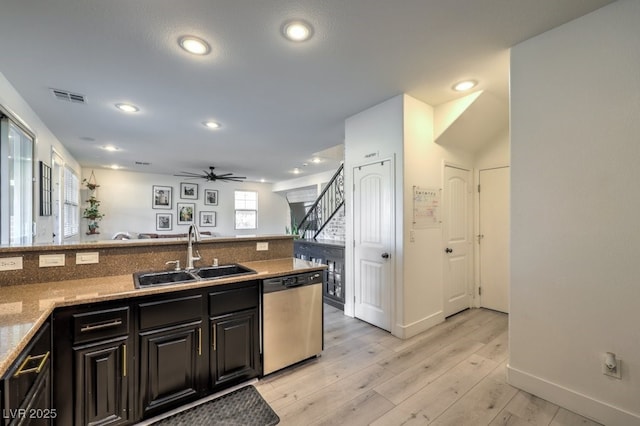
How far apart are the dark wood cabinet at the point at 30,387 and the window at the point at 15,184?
2138 mm

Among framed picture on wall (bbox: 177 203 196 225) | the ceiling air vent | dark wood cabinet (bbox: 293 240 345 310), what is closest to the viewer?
the ceiling air vent

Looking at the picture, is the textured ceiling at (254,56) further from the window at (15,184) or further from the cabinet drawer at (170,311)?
the cabinet drawer at (170,311)

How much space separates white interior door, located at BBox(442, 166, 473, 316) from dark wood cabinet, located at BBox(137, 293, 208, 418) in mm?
2977

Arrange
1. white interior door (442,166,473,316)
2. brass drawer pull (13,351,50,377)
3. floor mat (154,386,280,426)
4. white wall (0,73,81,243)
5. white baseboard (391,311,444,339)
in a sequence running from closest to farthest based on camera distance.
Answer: brass drawer pull (13,351,50,377)
floor mat (154,386,280,426)
white wall (0,73,81,243)
white baseboard (391,311,444,339)
white interior door (442,166,473,316)

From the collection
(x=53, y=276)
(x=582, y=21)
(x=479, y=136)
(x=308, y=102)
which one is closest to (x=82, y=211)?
(x=53, y=276)

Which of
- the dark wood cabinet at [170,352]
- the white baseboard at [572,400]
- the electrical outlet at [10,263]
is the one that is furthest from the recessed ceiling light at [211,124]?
the white baseboard at [572,400]

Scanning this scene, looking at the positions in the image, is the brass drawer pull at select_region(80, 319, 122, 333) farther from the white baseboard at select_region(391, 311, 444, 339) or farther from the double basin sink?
the white baseboard at select_region(391, 311, 444, 339)

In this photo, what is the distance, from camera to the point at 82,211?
7199 mm

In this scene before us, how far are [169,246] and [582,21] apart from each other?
352cm

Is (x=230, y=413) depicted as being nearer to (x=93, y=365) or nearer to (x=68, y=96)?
(x=93, y=365)

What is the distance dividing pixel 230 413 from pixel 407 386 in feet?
4.43

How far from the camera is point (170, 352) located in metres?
1.81

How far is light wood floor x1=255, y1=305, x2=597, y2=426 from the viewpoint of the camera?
1.82 m

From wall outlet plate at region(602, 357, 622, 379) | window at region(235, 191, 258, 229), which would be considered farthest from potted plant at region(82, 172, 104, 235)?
wall outlet plate at region(602, 357, 622, 379)
